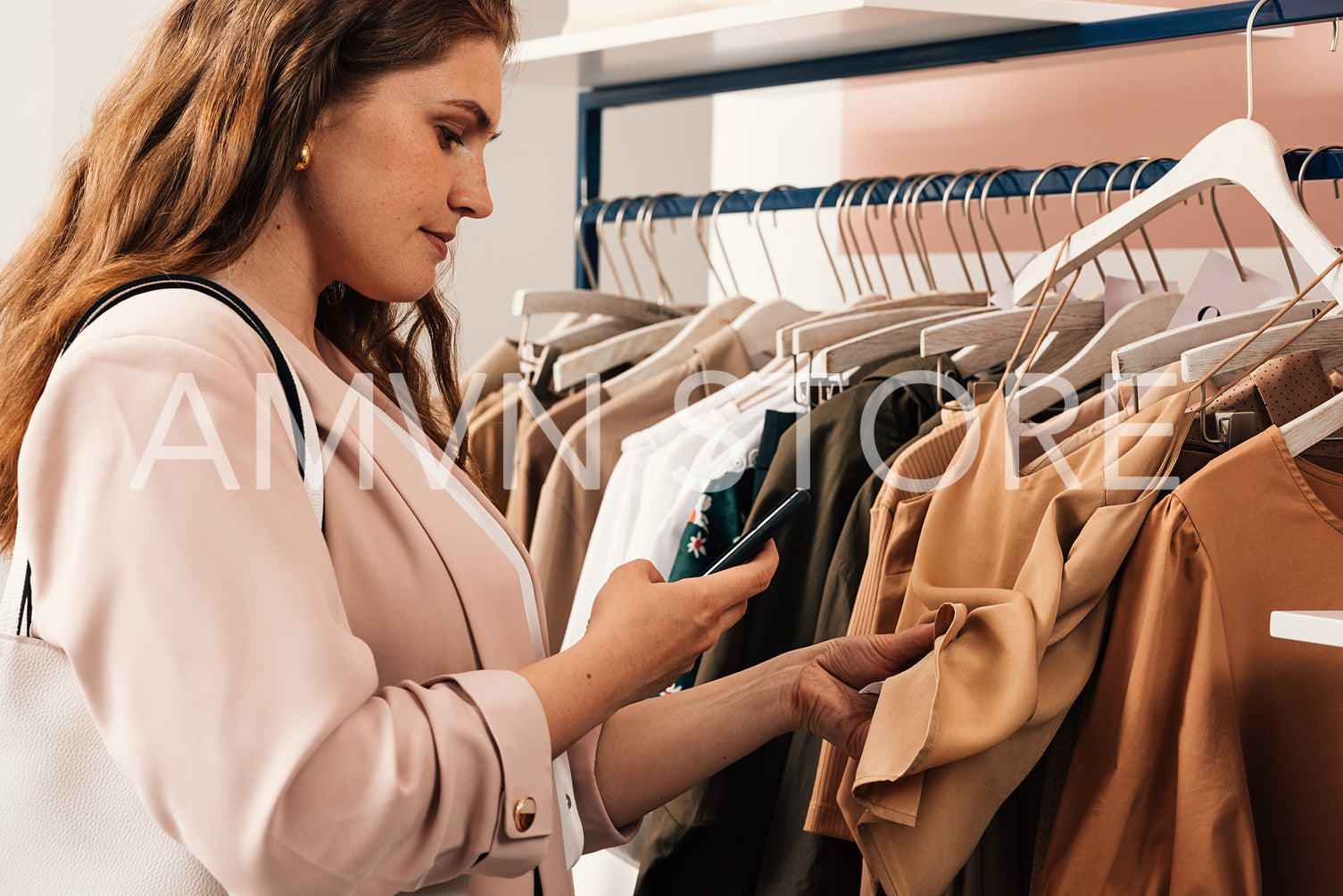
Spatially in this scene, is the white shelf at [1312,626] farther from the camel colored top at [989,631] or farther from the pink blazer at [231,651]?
the pink blazer at [231,651]

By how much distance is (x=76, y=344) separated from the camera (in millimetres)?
669

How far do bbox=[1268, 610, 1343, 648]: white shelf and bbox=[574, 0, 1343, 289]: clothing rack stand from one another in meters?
0.65

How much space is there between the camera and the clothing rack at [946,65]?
125 centimetres

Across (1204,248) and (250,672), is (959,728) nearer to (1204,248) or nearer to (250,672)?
(250,672)

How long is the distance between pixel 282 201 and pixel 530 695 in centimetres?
38

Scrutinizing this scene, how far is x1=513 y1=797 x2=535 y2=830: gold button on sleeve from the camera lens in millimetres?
720

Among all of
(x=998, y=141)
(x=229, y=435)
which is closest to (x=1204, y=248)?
(x=998, y=141)

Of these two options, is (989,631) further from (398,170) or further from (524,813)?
(398,170)

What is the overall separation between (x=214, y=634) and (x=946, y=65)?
1335mm

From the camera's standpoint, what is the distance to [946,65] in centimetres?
163

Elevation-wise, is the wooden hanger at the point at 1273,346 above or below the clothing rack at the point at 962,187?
below

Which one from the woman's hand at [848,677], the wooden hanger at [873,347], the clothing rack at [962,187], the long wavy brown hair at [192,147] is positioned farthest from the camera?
the wooden hanger at [873,347]

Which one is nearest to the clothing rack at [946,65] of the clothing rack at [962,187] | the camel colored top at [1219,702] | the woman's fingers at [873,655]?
the clothing rack at [962,187]

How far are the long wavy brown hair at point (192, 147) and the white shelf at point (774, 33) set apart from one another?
2.56 ft
